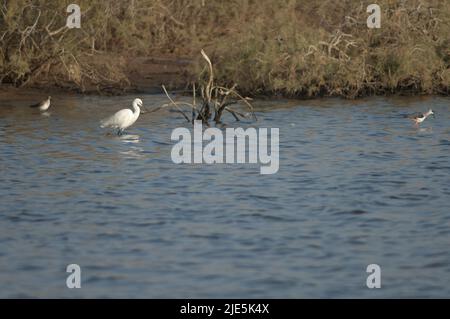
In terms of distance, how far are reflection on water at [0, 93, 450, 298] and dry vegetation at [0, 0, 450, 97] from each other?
2297 mm

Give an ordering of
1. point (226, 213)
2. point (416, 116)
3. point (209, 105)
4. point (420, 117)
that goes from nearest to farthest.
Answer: point (226, 213) < point (420, 117) < point (416, 116) < point (209, 105)

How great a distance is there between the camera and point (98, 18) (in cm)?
2255

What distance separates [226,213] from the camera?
11930mm

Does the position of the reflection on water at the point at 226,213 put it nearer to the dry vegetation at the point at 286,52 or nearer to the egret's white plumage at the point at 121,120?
the egret's white plumage at the point at 121,120

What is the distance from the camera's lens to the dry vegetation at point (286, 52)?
21000mm

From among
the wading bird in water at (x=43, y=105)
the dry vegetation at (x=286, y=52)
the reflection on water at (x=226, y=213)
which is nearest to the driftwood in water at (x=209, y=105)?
the reflection on water at (x=226, y=213)

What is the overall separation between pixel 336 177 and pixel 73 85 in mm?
10103

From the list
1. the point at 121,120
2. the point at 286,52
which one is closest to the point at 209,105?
the point at 121,120

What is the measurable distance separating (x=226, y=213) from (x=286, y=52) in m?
9.68

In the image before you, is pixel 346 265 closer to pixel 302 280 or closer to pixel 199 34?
pixel 302 280

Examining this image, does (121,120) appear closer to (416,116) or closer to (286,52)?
(286,52)

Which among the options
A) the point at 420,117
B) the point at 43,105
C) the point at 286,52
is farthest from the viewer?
the point at 286,52

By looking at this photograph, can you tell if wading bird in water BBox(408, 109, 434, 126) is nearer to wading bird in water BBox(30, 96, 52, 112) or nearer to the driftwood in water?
the driftwood in water
